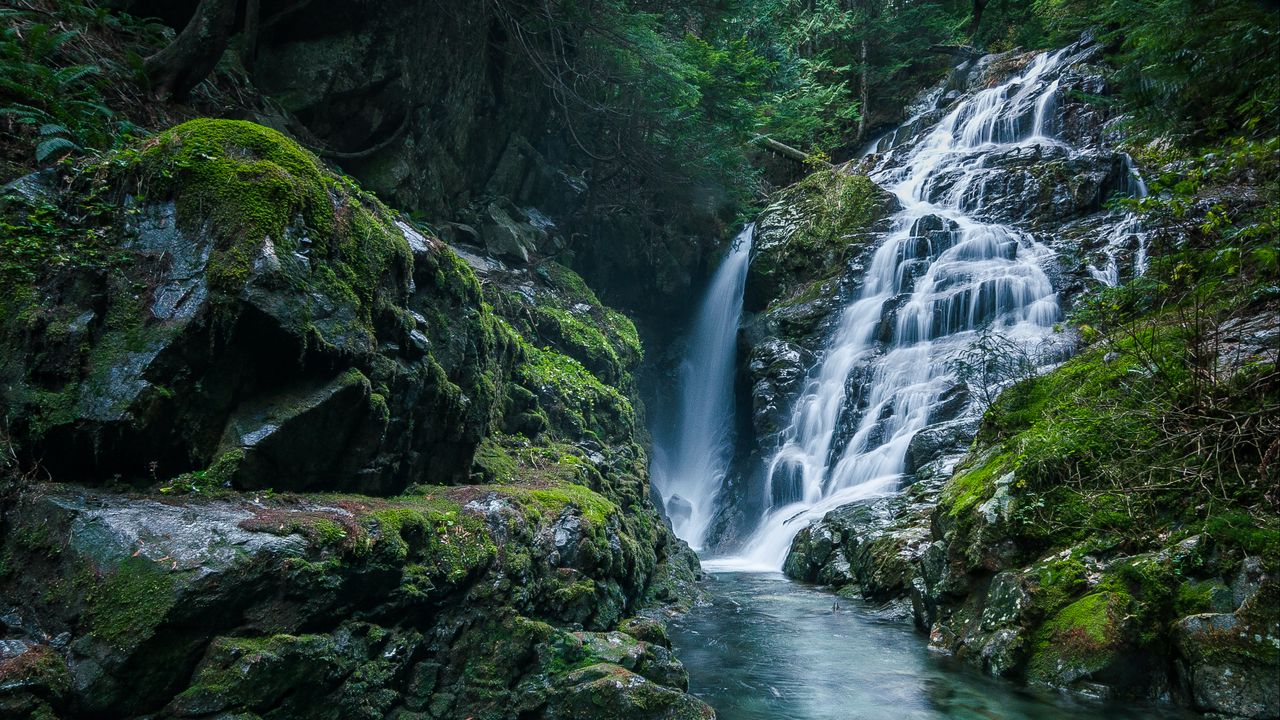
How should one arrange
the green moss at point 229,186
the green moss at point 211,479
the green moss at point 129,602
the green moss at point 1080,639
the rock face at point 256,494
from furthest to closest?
the green moss at point 1080,639 → the green moss at point 229,186 → the green moss at point 211,479 → the rock face at point 256,494 → the green moss at point 129,602

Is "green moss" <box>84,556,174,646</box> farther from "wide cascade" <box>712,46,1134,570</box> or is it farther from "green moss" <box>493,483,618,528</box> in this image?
"wide cascade" <box>712,46,1134,570</box>

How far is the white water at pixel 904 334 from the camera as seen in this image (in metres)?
13.4

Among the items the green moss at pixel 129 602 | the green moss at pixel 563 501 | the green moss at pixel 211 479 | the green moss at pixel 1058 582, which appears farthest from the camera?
the green moss at pixel 563 501

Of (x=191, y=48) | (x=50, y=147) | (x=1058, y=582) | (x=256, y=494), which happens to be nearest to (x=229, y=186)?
(x=50, y=147)

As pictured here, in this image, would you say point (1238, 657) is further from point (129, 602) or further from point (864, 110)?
point (864, 110)

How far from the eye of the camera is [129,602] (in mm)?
3309

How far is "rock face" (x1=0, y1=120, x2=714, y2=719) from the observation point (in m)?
3.38

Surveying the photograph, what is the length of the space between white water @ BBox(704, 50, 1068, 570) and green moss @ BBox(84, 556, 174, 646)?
432 inches

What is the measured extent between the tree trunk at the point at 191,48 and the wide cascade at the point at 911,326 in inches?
459

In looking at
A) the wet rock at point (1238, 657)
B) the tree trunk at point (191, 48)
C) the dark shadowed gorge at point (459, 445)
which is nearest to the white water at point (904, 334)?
the dark shadowed gorge at point (459, 445)

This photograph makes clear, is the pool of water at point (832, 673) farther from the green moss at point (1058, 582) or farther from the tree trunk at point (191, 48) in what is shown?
the tree trunk at point (191, 48)

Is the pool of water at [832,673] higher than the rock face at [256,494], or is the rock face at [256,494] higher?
the rock face at [256,494]

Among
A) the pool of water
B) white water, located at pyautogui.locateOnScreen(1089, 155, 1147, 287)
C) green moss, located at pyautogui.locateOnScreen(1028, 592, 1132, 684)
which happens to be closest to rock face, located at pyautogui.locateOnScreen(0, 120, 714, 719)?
the pool of water

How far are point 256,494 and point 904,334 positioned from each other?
46.0 feet
